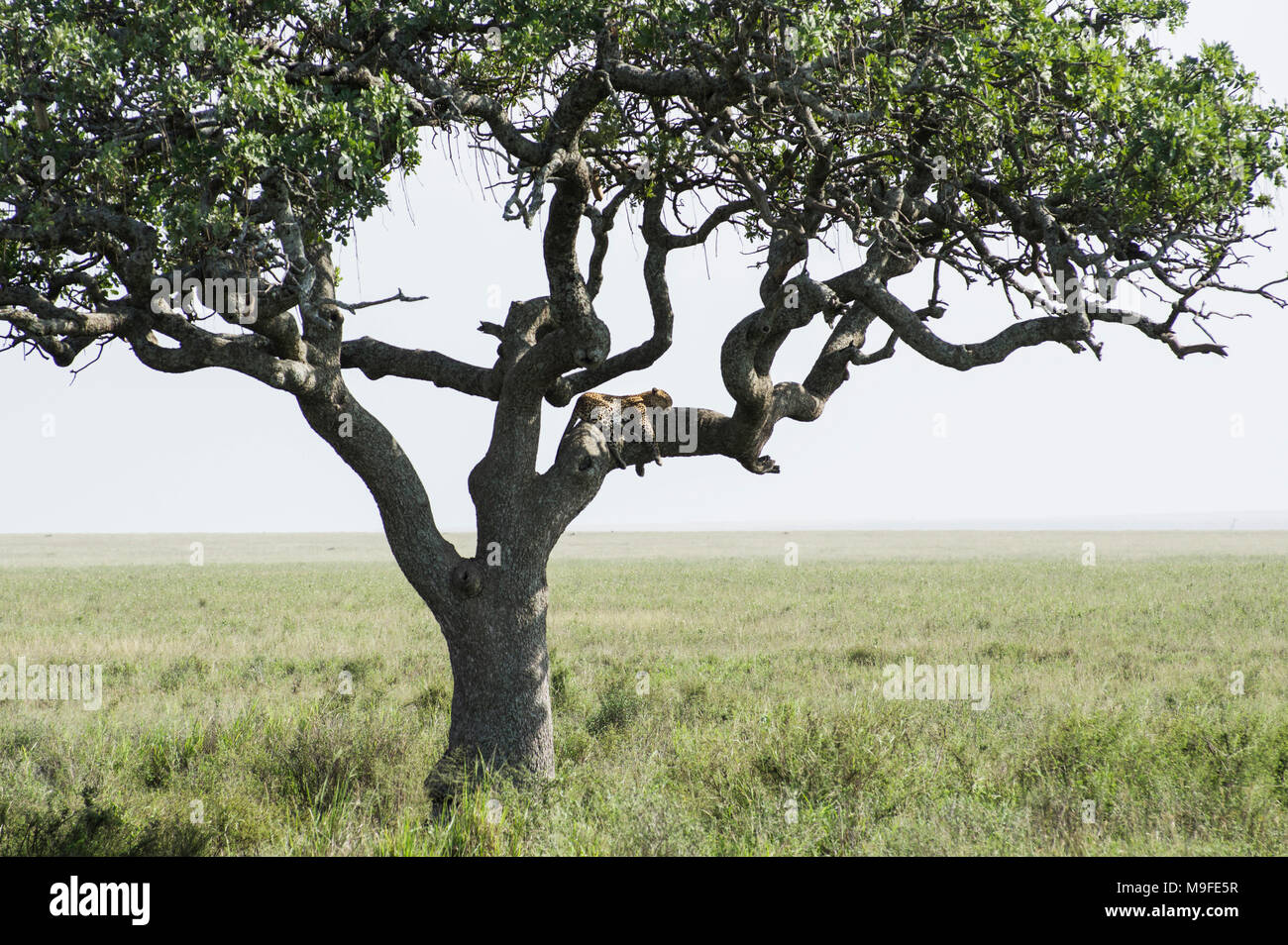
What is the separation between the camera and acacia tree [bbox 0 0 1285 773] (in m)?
7.03

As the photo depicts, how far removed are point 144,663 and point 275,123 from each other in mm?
15329

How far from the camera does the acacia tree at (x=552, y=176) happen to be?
23.1 ft

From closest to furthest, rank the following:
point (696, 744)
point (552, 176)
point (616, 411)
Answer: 1. point (552, 176)
2. point (616, 411)
3. point (696, 744)

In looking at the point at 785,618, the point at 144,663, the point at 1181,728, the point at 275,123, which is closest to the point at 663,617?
the point at 785,618

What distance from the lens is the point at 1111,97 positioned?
7.94m

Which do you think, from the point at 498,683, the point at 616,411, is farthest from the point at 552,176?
the point at 498,683

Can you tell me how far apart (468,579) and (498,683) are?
114cm

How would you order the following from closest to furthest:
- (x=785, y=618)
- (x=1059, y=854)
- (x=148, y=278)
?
(x=1059, y=854) → (x=148, y=278) → (x=785, y=618)

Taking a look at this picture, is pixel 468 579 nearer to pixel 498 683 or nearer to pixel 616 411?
pixel 498 683

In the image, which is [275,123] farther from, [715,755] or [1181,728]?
[1181,728]

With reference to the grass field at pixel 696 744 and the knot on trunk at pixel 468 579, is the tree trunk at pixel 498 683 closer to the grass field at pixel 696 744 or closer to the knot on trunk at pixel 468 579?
the knot on trunk at pixel 468 579

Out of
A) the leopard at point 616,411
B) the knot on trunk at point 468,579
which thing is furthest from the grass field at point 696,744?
the leopard at point 616,411

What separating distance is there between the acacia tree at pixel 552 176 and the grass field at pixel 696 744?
68.3 inches

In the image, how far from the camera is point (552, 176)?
26.9 ft
